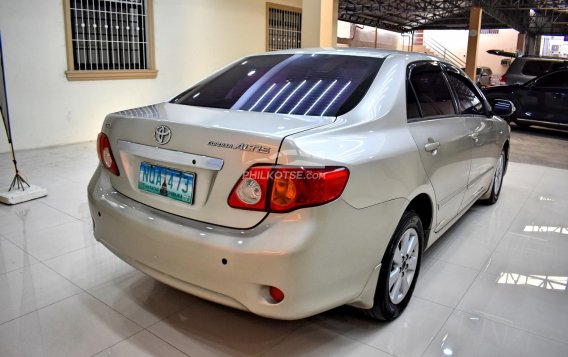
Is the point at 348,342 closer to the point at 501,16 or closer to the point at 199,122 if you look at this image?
the point at 199,122

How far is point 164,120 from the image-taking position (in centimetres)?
188

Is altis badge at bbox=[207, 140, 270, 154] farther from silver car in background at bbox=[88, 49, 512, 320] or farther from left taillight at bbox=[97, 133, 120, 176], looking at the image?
left taillight at bbox=[97, 133, 120, 176]

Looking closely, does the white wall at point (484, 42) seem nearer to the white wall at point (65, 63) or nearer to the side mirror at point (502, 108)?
the white wall at point (65, 63)

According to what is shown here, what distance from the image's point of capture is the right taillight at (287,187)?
1.56 metres

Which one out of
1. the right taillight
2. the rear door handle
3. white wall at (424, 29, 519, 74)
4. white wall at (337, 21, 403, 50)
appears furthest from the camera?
white wall at (424, 29, 519, 74)

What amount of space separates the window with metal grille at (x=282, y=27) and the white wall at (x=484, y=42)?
18856mm

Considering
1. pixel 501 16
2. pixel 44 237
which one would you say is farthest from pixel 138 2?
pixel 501 16

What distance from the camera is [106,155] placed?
2068 millimetres

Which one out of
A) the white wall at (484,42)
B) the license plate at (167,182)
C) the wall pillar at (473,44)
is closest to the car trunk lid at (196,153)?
the license plate at (167,182)

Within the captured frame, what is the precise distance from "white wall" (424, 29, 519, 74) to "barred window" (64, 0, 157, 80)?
2290 cm

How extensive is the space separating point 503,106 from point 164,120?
9.14 ft

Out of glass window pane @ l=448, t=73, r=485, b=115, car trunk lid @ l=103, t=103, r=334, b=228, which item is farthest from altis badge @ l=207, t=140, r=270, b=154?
glass window pane @ l=448, t=73, r=485, b=115

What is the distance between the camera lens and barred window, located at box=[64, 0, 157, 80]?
6.09m

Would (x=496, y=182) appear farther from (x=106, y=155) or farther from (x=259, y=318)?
(x=106, y=155)
